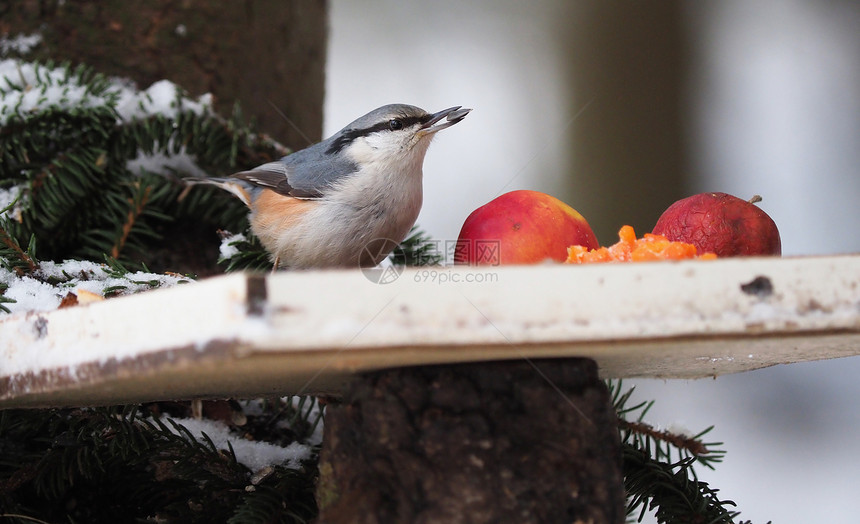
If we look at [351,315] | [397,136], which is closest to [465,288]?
[351,315]

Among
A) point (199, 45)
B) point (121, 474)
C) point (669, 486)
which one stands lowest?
point (121, 474)

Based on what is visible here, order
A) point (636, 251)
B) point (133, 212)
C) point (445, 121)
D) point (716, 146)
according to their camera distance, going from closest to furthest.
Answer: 1. point (636, 251)
2. point (133, 212)
3. point (445, 121)
4. point (716, 146)

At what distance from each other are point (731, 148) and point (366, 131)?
208cm

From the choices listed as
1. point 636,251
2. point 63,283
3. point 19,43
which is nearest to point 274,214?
point 63,283

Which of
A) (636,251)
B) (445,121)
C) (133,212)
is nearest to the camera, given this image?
(636,251)

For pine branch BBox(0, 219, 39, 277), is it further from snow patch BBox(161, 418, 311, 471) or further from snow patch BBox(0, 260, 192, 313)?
snow patch BBox(161, 418, 311, 471)

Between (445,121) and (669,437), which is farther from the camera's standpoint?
(445,121)

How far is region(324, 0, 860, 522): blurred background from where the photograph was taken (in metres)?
Answer: 3.12

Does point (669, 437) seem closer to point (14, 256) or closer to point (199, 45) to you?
point (14, 256)

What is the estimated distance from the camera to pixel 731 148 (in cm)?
322

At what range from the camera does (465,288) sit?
2.01ft

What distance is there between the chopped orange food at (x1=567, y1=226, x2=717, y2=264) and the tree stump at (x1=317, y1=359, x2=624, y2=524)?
0.19 metres

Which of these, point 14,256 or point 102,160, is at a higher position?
point 102,160

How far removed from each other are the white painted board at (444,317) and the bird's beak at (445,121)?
96cm
